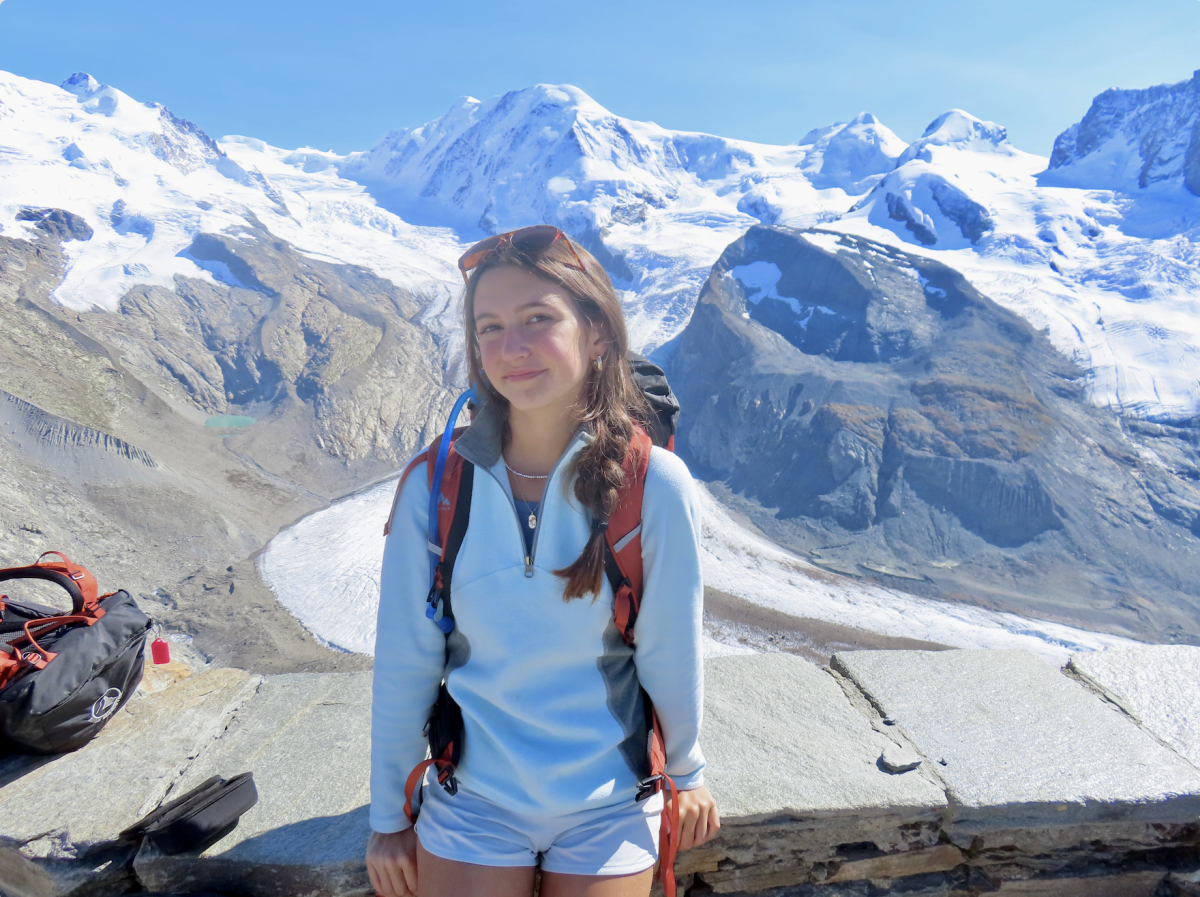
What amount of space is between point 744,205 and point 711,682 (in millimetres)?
134040

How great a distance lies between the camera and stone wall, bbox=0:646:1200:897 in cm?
212

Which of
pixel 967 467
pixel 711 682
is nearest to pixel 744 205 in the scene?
pixel 967 467

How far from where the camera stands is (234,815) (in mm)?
2148

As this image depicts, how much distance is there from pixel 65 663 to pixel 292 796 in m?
1.06

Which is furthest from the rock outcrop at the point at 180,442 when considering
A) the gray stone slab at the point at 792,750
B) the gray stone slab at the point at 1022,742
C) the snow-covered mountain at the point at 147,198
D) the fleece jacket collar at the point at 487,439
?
the fleece jacket collar at the point at 487,439

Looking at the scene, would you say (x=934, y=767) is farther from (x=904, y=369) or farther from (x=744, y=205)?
A: (x=744, y=205)

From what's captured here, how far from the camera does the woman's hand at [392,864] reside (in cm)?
184

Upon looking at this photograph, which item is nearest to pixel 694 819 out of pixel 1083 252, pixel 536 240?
pixel 536 240

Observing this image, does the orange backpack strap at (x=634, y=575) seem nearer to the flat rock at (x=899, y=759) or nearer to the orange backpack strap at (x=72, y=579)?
the flat rock at (x=899, y=759)

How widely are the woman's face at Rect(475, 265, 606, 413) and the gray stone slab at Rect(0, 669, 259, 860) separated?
5.98ft

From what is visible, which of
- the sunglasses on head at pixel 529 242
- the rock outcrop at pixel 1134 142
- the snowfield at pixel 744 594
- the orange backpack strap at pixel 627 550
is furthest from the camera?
the rock outcrop at pixel 1134 142

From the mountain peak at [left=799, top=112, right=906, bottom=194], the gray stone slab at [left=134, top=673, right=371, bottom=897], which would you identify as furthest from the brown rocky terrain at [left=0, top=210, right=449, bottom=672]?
the mountain peak at [left=799, top=112, right=906, bottom=194]

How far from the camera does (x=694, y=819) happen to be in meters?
1.92

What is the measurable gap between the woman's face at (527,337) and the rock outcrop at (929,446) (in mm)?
39120
